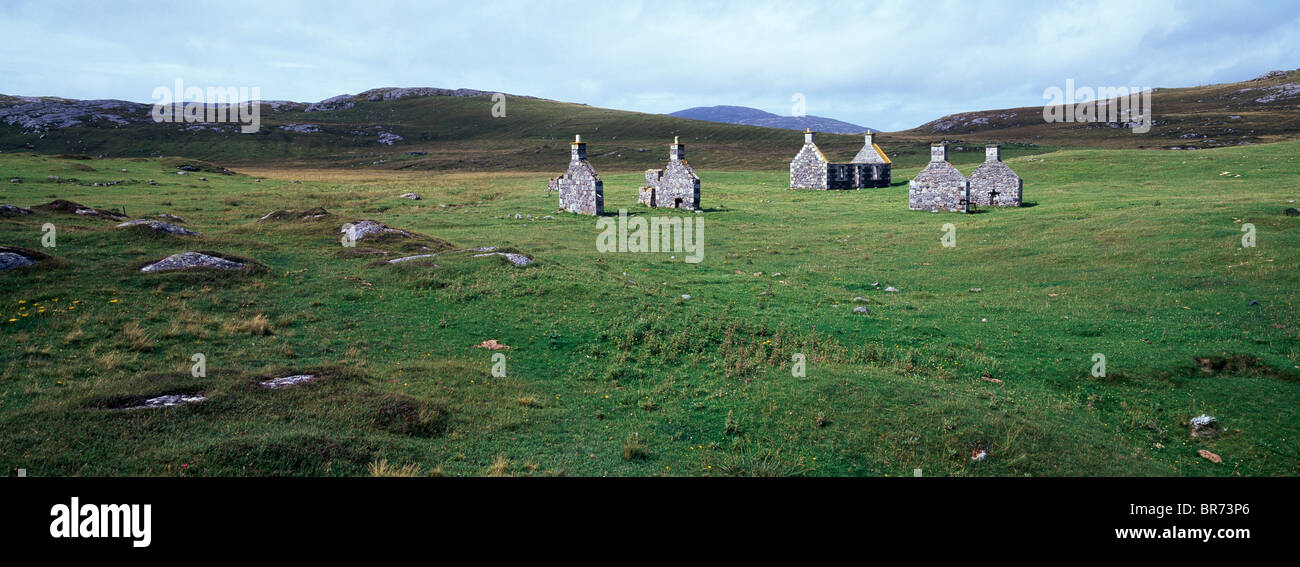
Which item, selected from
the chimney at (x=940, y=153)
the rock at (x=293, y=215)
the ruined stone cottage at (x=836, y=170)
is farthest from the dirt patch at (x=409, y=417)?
the ruined stone cottage at (x=836, y=170)

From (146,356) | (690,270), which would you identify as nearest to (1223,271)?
(690,270)

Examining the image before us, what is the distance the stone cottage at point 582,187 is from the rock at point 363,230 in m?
15.3

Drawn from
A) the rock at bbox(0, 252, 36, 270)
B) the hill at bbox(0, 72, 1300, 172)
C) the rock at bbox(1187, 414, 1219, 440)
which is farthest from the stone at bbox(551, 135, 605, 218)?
the hill at bbox(0, 72, 1300, 172)

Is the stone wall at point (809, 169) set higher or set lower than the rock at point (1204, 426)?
higher

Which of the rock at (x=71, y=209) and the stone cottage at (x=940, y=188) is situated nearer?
the rock at (x=71, y=209)

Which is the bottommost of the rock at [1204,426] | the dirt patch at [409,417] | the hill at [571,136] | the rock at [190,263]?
the rock at [1204,426]

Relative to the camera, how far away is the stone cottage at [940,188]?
142 feet

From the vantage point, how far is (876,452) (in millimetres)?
11195

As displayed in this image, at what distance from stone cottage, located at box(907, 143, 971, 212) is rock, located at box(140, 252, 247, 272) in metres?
41.3

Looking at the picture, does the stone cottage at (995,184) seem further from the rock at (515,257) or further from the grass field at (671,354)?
the rock at (515,257)

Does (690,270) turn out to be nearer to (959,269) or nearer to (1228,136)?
(959,269)

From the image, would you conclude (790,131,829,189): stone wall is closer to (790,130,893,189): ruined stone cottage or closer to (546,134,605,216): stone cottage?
(790,130,893,189): ruined stone cottage

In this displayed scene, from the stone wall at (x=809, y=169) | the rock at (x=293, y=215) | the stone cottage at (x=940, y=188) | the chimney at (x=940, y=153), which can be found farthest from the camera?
the stone wall at (x=809, y=169)
